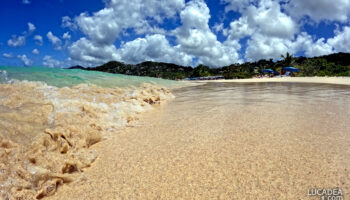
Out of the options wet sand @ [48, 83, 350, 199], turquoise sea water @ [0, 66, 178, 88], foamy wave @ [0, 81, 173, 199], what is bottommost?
wet sand @ [48, 83, 350, 199]

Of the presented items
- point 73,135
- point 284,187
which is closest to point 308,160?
point 284,187

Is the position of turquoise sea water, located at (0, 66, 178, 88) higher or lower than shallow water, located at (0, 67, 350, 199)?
higher

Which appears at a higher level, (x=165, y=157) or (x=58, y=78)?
(x=58, y=78)

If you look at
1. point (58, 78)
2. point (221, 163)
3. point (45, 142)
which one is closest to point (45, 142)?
point (45, 142)

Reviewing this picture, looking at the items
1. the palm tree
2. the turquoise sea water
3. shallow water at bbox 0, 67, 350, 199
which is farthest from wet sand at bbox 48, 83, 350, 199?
the palm tree

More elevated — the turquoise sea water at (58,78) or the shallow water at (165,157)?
the turquoise sea water at (58,78)

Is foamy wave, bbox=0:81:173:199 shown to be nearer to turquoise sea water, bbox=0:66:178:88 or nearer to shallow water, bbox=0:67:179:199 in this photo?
shallow water, bbox=0:67:179:199

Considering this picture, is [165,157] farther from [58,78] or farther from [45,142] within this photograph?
[58,78]

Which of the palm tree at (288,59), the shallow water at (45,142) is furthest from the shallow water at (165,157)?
the palm tree at (288,59)

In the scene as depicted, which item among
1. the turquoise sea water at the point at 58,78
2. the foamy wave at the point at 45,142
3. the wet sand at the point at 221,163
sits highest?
the turquoise sea water at the point at 58,78

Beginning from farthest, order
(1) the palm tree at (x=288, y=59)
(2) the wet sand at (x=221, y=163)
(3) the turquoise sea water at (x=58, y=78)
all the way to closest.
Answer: (1) the palm tree at (x=288, y=59) → (3) the turquoise sea water at (x=58, y=78) → (2) the wet sand at (x=221, y=163)

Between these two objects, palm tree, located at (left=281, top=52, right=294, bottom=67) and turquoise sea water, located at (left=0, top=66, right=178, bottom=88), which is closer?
turquoise sea water, located at (left=0, top=66, right=178, bottom=88)

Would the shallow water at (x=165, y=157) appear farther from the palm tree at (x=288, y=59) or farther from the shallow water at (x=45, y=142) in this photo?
the palm tree at (x=288, y=59)

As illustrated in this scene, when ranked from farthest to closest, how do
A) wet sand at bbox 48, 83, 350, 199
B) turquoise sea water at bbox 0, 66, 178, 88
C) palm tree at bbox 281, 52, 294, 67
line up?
palm tree at bbox 281, 52, 294, 67
turquoise sea water at bbox 0, 66, 178, 88
wet sand at bbox 48, 83, 350, 199
